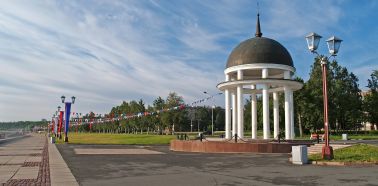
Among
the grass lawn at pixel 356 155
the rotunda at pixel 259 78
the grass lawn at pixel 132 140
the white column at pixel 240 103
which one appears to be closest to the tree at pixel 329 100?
the grass lawn at pixel 132 140

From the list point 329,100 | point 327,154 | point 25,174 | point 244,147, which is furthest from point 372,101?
point 25,174

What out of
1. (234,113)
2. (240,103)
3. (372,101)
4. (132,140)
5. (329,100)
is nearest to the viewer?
(240,103)

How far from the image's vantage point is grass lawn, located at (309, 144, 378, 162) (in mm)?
20655

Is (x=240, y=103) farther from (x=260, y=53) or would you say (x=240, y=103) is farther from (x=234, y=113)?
(x=260, y=53)

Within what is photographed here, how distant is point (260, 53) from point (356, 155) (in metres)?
14.3

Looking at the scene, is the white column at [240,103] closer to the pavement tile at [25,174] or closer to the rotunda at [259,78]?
the rotunda at [259,78]

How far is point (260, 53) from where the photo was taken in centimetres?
3428

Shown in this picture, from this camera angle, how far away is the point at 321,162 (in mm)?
20406

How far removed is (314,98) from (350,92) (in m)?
12.4

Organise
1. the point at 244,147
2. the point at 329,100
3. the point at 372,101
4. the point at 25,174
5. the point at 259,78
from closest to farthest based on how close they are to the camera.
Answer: the point at 25,174 → the point at 244,147 → the point at 259,78 → the point at 329,100 → the point at 372,101

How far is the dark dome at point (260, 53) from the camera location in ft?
113

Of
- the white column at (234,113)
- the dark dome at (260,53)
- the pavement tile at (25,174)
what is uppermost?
the dark dome at (260,53)

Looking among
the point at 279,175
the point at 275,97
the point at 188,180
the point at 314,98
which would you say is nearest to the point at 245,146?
the point at 275,97

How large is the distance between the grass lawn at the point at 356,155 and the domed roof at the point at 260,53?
1125 cm
